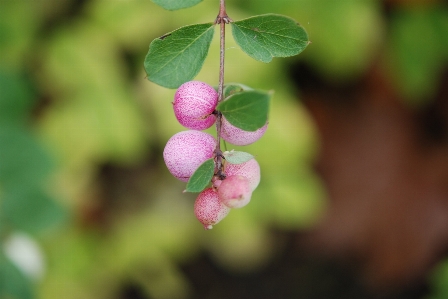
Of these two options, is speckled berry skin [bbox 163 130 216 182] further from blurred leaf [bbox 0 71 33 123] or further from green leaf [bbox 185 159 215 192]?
blurred leaf [bbox 0 71 33 123]

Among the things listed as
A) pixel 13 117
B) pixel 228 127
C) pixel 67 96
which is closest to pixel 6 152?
pixel 13 117

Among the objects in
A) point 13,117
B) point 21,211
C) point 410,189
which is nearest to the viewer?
point 21,211

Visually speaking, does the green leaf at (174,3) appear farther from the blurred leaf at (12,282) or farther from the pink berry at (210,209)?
the blurred leaf at (12,282)

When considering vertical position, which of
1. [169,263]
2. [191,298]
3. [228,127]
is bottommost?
[191,298]

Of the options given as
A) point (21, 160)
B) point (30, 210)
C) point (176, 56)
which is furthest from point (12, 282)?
point (176, 56)

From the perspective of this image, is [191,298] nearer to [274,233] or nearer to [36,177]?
[274,233]

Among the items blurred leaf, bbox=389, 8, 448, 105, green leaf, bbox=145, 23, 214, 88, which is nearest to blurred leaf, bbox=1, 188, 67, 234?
green leaf, bbox=145, 23, 214, 88

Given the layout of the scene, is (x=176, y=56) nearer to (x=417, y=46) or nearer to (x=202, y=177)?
(x=202, y=177)
